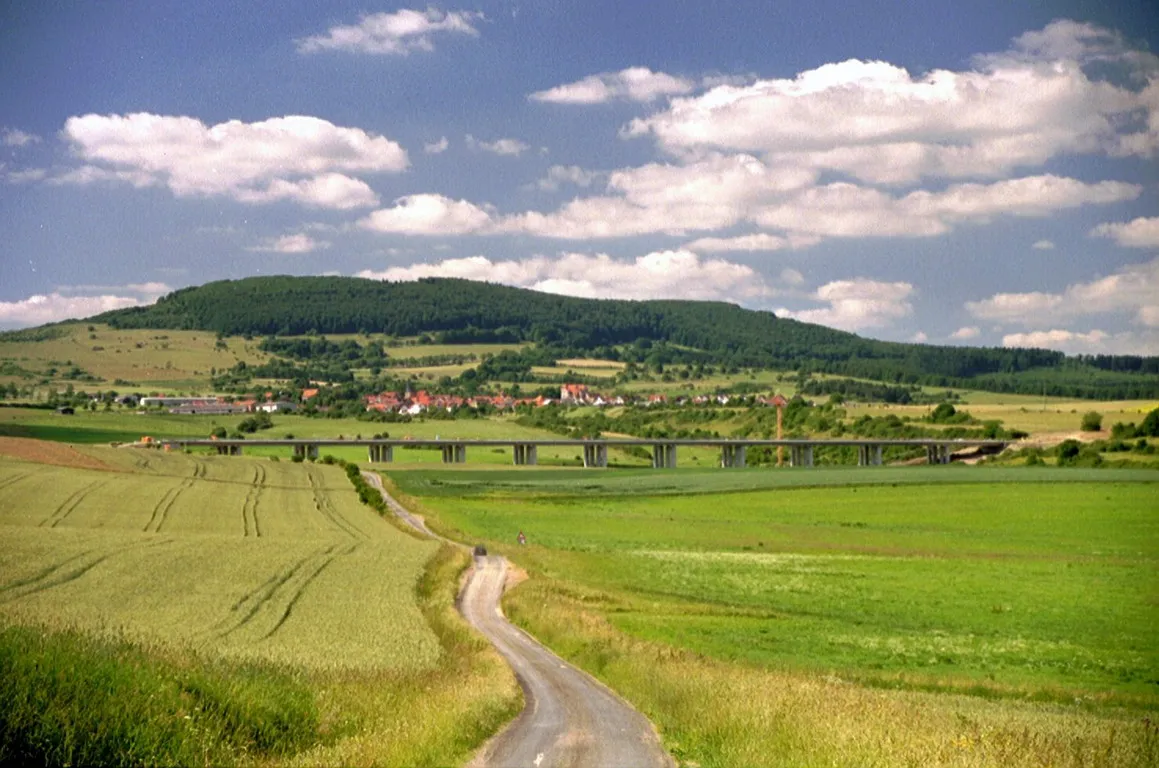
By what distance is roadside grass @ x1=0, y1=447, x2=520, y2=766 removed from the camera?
49.9ft

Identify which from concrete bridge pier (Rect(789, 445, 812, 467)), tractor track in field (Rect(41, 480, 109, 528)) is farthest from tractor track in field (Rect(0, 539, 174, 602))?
concrete bridge pier (Rect(789, 445, 812, 467))

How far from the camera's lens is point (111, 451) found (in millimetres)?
97500

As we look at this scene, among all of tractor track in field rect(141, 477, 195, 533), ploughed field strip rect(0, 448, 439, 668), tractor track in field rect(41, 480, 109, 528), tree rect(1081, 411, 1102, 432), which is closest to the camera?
ploughed field strip rect(0, 448, 439, 668)

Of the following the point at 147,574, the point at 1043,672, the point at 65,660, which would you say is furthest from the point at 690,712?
the point at 147,574

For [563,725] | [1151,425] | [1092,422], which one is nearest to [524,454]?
[1092,422]

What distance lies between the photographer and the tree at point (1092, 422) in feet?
417

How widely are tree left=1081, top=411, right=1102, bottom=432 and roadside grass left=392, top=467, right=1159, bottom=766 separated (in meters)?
30.1

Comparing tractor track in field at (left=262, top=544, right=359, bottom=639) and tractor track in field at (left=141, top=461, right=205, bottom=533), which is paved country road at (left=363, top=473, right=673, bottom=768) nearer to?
tractor track in field at (left=262, top=544, right=359, bottom=639)

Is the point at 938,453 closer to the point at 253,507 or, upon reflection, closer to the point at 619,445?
the point at 619,445

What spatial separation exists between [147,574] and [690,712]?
21.7m

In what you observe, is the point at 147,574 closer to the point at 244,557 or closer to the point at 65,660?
the point at 244,557

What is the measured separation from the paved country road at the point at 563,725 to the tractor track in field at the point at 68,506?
2460 centimetres

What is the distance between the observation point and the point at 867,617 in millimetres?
41219

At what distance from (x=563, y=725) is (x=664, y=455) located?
14651 cm
